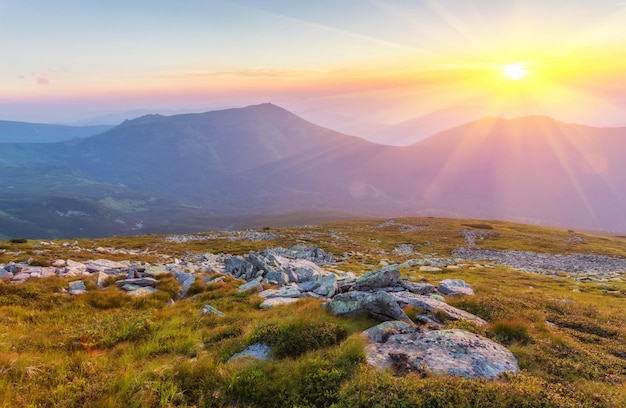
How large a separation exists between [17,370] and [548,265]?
68864 millimetres

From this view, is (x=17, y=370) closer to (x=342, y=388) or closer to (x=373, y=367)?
(x=342, y=388)

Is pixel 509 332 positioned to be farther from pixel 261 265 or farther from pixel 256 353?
pixel 261 265

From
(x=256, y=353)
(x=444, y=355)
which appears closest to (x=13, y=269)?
(x=256, y=353)

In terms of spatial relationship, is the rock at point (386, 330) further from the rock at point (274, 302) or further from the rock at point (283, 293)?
the rock at point (283, 293)

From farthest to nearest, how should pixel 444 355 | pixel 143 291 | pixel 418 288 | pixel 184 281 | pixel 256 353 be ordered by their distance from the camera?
pixel 184 281
pixel 418 288
pixel 143 291
pixel 256 353
pixel 444 355

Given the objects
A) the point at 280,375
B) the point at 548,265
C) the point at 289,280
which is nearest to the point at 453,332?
the point at 280,375

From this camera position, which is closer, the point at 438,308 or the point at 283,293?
the point at 438,308

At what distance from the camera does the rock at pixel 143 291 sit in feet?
58.8

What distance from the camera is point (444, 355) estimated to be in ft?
32.0

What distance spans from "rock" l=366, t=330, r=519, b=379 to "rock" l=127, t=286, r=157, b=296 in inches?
563

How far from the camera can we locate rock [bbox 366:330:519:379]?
357 inches

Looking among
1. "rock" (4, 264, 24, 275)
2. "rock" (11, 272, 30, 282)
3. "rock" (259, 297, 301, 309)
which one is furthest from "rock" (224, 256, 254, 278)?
"rock" (4, 264, 24, 275)

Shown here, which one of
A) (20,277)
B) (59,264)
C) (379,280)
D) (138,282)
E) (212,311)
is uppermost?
(379,280)

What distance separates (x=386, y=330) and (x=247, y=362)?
5169mm
